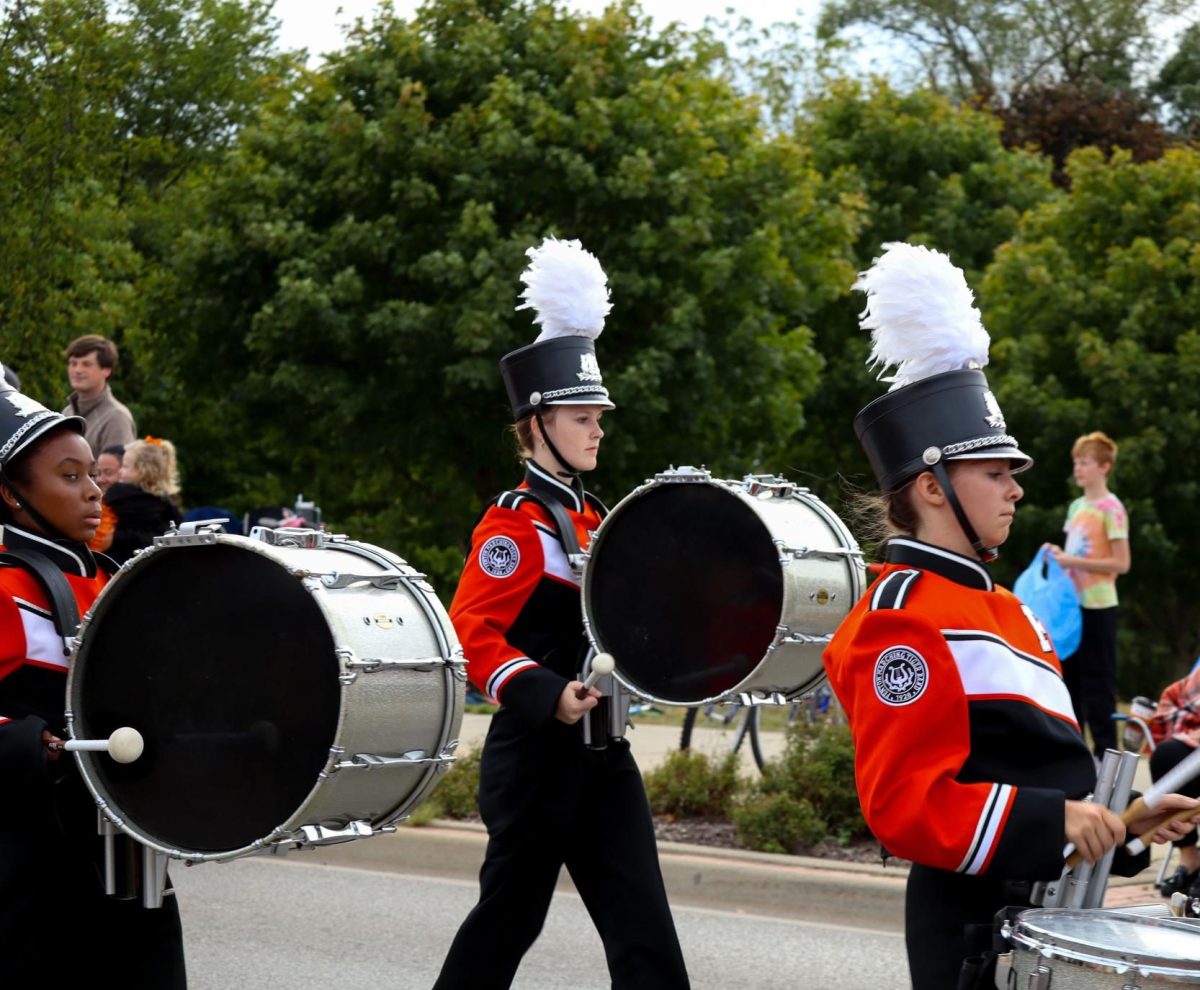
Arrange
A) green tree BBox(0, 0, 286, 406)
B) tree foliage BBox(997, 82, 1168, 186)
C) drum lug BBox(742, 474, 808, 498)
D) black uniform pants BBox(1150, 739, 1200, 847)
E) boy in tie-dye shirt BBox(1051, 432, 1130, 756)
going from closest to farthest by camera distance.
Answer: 1. drum lug BBox(742, 474, 808, 498)
2. black uniform pants BBox(1150, 739, 1200, 847)
3. boy in tie-dye shirt BBox(1051, 432, 1130, 756)
4. green tree BBox(0, 0, 286, 406)
5. tree foliage BBox(997, 82, 1168, 186)

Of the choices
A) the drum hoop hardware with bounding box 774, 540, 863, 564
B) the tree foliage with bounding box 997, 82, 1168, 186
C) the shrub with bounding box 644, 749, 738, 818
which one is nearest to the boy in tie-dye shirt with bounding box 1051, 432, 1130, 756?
the shrub with bounding box 644, 749, 738, 818

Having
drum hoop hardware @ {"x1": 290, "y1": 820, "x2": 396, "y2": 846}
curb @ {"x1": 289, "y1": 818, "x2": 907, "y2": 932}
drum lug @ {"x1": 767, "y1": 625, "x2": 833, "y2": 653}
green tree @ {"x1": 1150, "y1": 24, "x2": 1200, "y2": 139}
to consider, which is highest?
green tree @ {"x1": 1150, "y1": 24, "x2": 1200, "y2": 139}

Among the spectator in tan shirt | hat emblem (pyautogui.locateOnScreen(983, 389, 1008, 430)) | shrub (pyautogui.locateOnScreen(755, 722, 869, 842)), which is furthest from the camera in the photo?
the spectator in tan shirt

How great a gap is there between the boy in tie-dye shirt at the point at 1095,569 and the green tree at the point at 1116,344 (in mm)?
8284

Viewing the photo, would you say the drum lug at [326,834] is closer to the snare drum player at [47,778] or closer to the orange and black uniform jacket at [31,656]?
the snare drum player at [47,778]

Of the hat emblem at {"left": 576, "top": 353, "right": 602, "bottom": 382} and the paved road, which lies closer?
the hat emblem at {"left": 576, "top": 353, "right": 602, "bottom": 382}

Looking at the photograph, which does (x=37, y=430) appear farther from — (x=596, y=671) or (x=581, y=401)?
(x=581, y=401)

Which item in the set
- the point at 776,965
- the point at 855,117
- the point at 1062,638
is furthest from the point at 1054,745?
the point at 855,117

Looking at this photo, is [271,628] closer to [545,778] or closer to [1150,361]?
[545,778]

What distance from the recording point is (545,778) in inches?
200

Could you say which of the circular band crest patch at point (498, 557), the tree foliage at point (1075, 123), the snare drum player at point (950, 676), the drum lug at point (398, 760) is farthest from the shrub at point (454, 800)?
the tree foliage at point (1075, 123)

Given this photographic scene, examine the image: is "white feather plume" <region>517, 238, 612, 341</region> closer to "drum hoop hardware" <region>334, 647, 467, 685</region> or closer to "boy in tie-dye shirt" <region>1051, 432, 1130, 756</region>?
"drum hoop hardware" <region>334, 647, 467, 685</region>

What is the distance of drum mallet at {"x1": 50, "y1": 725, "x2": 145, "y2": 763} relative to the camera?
12.3ft

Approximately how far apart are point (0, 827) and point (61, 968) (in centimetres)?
33
